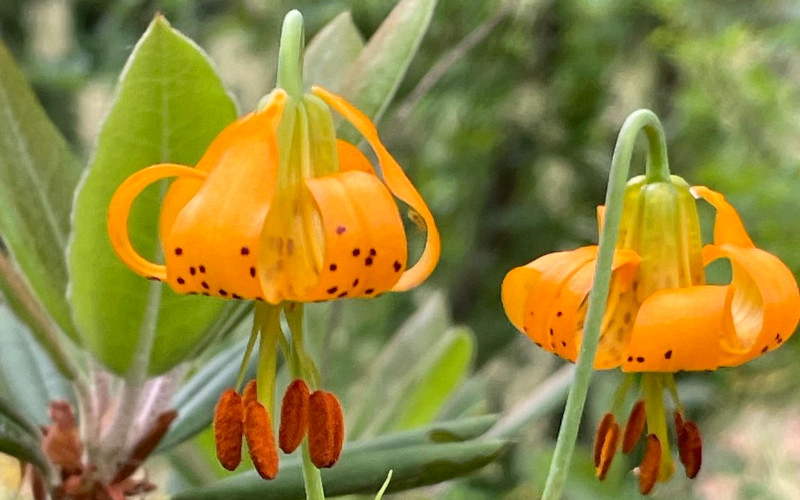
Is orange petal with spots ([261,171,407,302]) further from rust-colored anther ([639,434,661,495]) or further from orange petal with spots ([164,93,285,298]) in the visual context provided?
rust-colored anther ([639,434,661,495])

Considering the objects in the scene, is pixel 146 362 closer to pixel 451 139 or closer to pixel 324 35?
pixel 324 35

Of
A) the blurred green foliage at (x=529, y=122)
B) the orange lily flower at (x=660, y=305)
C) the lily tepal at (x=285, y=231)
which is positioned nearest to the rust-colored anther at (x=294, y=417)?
the lily tepal at (x=285, y=231)

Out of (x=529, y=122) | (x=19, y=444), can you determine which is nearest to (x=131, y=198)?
(x=19, y=444)

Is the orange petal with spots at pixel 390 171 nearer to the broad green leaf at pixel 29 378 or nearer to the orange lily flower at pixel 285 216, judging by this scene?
the orange lily flower at pixel 285 216

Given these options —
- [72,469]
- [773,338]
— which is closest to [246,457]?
[72,469]

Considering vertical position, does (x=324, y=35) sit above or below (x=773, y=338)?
above

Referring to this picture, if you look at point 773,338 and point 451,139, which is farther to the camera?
point 451,139

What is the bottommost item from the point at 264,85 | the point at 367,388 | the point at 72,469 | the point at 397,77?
the point at 367,388

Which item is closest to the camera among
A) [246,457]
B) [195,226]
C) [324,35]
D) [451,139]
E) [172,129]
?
[195,226]
